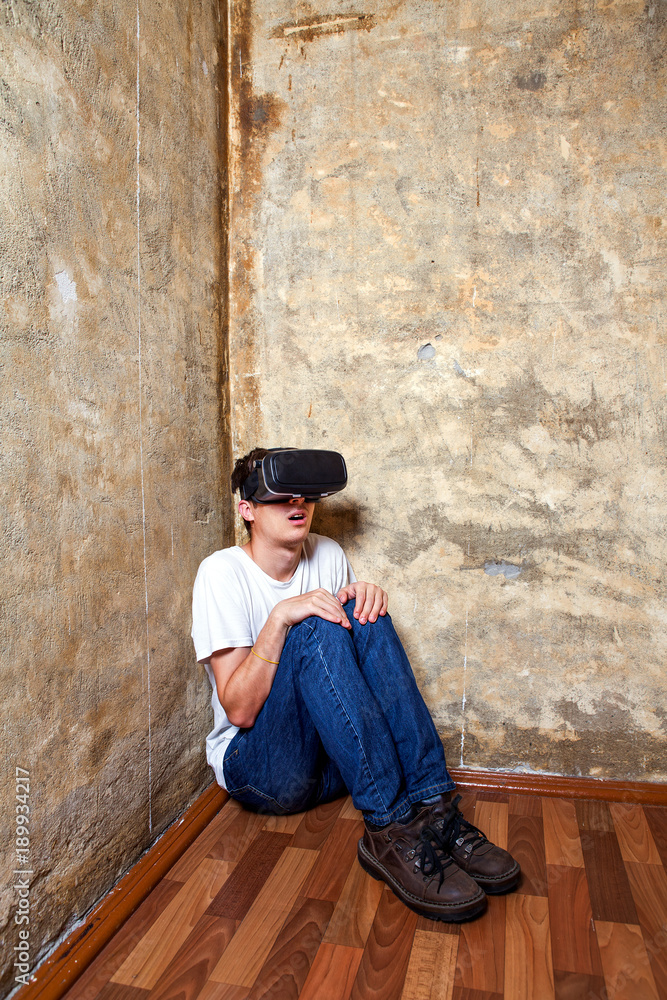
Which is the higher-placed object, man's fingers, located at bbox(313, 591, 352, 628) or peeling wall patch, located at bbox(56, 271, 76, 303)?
peeling wall patch, located at bbox(56, 271, 76, 303)

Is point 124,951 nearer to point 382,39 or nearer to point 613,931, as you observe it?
point 613,931

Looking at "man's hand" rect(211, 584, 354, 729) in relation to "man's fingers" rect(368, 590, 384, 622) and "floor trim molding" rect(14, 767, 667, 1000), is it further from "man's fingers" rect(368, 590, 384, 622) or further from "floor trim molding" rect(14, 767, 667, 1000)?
"floor trim molding" rect(14, 767, 667, 1000)

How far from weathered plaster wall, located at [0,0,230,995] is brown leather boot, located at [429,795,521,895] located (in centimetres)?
77

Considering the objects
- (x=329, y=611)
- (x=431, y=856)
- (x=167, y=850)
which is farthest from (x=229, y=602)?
(x=431, y=856)

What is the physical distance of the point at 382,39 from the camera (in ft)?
7.09

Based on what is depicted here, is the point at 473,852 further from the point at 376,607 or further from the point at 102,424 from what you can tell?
the point at 102,424

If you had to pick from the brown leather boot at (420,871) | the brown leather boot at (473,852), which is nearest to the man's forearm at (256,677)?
the brown leather boot at (420,871)

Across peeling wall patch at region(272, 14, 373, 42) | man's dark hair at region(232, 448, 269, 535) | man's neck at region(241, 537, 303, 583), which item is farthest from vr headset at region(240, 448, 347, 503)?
peeling wall patch at region(272, 14, 373, 42)

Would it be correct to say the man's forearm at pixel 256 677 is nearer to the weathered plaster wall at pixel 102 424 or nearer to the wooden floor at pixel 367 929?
the weathered plaster wall at pixel 102 424

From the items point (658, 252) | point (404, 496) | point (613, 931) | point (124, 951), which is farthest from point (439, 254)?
point (124, 951)

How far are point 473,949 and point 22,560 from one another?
4.08 feet

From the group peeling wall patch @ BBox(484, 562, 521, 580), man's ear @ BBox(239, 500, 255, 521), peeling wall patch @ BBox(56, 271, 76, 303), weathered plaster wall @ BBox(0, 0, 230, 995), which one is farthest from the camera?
peeling wall patch @ BBox(484, 562, 521, 580)

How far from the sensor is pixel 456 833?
1.70 m

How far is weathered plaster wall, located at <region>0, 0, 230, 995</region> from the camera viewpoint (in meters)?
1.29
